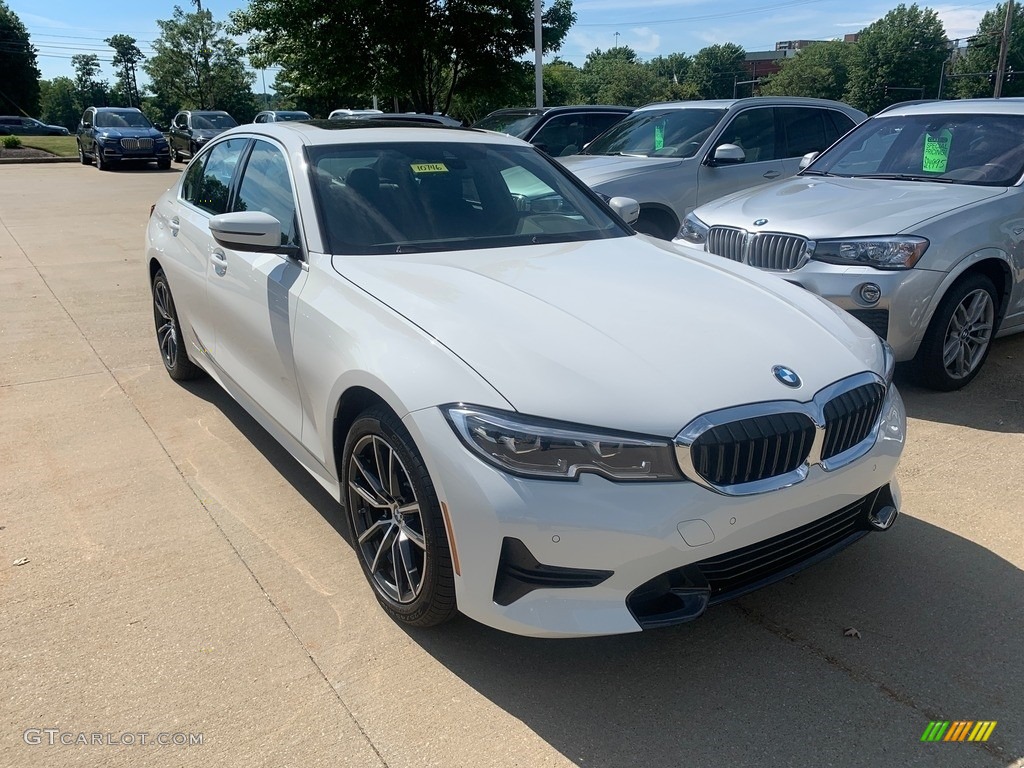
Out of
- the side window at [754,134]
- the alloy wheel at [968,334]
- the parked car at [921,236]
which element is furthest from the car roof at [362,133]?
the side window at [754,134]

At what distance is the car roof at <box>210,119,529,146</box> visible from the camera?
392 centimetres

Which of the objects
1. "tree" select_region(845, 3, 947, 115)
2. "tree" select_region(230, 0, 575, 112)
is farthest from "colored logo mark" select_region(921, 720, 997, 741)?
"tree" select_region(845, 3, 947, 115)

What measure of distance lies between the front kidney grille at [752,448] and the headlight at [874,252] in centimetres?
278

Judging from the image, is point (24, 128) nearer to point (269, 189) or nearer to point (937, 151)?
point (269, 189)

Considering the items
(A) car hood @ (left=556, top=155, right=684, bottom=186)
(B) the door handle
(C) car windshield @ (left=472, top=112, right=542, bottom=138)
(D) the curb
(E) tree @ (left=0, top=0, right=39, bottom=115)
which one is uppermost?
(E) tree @ (left=0, top=0, right=39, bottom=115)

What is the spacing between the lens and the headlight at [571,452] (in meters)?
2.36

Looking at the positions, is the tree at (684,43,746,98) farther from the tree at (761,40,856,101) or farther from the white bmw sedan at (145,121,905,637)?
the white bmw sedan at (145,121,905,637)

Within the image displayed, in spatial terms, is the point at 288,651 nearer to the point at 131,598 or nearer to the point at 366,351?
the point at 131,598

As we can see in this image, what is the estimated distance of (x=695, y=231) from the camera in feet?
19.9

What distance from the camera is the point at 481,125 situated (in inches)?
468

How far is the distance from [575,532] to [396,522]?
77 centimetres

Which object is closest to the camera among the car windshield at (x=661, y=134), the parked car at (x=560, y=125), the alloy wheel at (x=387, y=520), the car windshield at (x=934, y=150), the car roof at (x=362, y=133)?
the alloy wheel at (x=387, y=520)

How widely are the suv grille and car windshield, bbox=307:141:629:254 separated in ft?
72.8

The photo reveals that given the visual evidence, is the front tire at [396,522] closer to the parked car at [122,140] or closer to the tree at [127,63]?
the parked car at [122,140]
